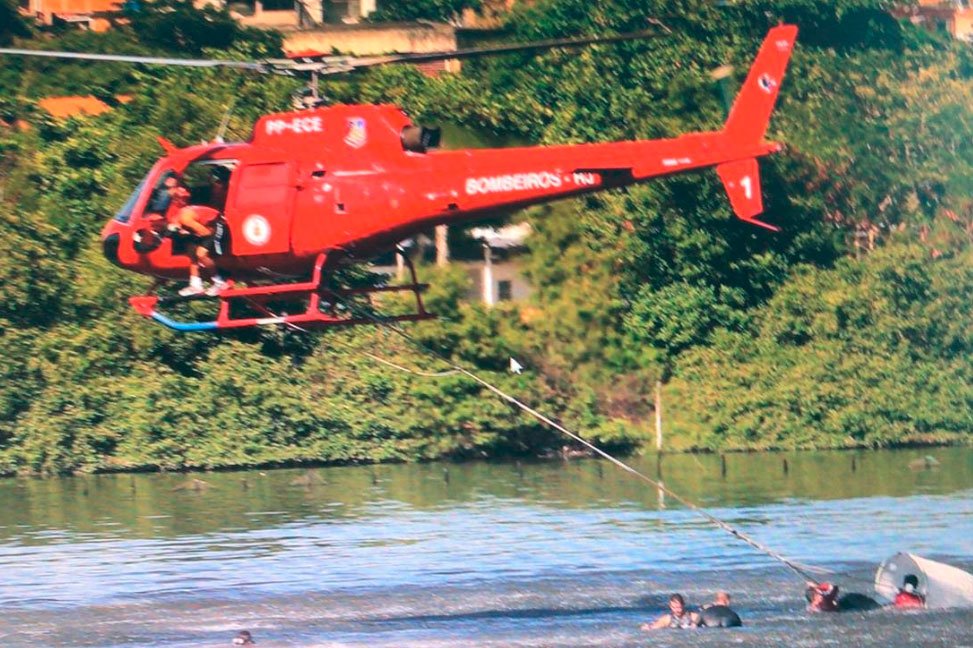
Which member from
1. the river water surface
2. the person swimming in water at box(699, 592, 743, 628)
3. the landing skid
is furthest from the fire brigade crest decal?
the person swimming in water at box(699, 592, 743, 628)

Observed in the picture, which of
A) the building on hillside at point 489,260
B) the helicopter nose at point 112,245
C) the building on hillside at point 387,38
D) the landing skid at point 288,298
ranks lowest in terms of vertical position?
the landing skid at point 288,298

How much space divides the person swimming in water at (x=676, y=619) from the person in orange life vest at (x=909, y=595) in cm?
323

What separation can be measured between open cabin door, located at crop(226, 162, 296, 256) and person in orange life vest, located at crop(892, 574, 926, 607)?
35.3 feet

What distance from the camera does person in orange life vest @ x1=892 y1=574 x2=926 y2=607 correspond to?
29484mm

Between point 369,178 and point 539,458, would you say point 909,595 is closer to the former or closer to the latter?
point 369,178

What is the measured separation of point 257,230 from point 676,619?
8.19m

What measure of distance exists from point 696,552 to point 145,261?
1314 cm

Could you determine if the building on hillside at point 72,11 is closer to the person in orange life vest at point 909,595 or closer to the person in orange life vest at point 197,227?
the person in orange life vest at point 197,227

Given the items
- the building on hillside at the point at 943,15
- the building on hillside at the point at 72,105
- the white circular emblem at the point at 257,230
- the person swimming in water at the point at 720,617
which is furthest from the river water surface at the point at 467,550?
the building on hillside at the point at 943,15

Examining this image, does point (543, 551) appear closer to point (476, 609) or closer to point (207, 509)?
point (476, 609)

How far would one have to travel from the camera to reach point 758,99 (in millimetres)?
→ 26500

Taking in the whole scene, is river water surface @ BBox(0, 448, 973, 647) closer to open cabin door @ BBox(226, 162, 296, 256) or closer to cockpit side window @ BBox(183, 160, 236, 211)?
open cabin door @ BBox(226, 162, 296, 256)

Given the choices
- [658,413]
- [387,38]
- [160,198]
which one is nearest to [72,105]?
[387,38]

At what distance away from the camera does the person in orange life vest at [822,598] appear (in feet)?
96.4
